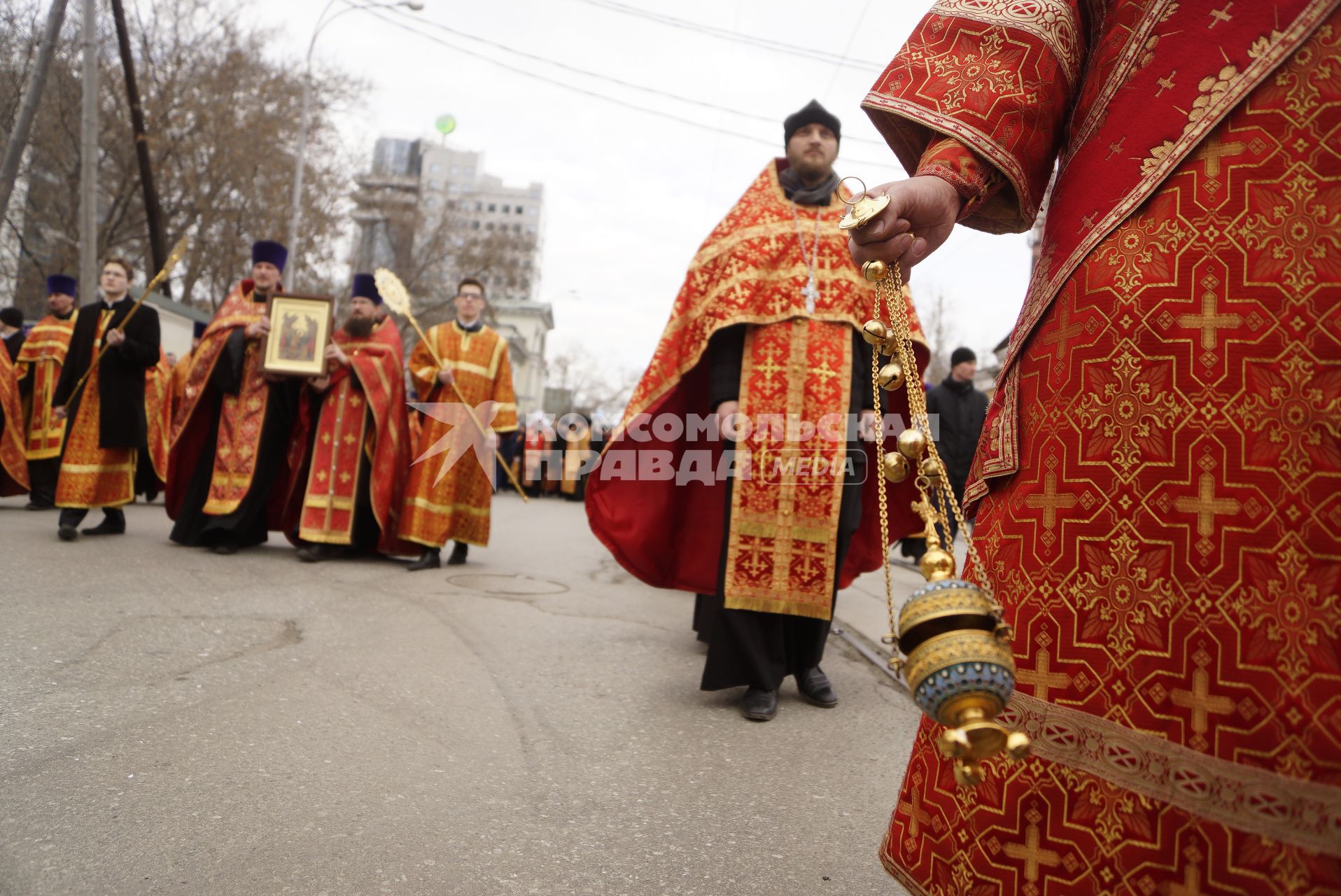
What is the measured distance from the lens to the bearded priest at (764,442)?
11.9ft

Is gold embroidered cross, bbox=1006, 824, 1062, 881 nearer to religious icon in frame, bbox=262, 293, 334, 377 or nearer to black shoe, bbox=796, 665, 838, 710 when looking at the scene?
black shoe, bbox=796, 665, 838, 710

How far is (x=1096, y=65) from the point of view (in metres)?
1.44

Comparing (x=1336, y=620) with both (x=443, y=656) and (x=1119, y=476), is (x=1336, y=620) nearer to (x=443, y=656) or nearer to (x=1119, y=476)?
(x=1119, y=476)

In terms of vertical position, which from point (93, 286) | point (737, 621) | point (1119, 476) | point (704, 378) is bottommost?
point (737, 621)

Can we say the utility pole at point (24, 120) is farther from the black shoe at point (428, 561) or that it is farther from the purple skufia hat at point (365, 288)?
the black shoe at point (428, 561)

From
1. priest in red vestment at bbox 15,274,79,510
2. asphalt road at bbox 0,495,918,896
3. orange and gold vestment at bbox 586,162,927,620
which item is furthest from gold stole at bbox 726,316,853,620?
priest in red vestment at bbox 15,274,79,510

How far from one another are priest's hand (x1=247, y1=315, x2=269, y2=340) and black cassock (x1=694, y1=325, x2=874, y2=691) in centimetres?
471

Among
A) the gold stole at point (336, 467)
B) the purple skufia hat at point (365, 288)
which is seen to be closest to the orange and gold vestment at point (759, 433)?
the gold stole at point (336, 467)

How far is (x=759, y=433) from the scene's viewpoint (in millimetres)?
3727

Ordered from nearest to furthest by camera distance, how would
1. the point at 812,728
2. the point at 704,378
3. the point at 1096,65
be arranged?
the point at 1096,65 < the point at 812,728 < the point at 704,378

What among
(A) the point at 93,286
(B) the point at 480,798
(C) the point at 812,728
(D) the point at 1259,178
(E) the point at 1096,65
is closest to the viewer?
(D) the point at 1259,178

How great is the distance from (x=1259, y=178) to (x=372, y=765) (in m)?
2.46

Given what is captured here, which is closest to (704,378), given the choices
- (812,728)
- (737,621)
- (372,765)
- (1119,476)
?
(737,621)

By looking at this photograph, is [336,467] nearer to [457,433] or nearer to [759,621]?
[457,433]
